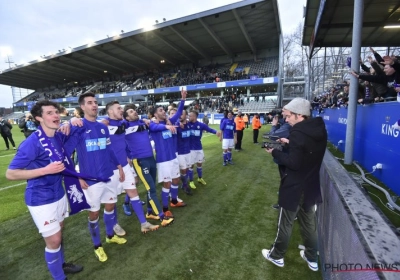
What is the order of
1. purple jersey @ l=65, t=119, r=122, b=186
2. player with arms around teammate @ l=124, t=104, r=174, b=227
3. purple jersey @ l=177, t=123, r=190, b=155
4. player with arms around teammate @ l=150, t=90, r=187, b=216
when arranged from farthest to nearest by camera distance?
1. purple jersey @ l=177, t=123, r=190, b=155
2. player with arms around teammate @ l=150, t=90, r=187, b=216
3. player with arms around teammate @ l=124, t=104, r=174, b=227
4. purple jersey @ l=65, t=119, r=122, b=186

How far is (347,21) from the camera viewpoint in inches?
345

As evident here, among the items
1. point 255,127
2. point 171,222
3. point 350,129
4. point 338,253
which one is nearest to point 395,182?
point 350,129

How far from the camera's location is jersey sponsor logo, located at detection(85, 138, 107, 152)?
3286 mm

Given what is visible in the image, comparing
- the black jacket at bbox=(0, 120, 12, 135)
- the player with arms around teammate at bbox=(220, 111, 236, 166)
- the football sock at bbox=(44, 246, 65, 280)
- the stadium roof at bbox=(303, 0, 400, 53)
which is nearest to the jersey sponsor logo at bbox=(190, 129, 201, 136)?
the player with arms around teammate at bbox=(220, 111, 236, 166)

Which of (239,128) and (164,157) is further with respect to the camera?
(239,128)

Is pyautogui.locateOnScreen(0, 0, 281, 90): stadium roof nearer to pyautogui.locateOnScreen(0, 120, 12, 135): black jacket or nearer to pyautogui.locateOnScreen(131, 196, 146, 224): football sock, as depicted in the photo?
pyautogui.locateOnScreen(0, 120, 12, 135): black jacket

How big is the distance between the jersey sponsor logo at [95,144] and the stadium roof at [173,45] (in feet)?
81.3

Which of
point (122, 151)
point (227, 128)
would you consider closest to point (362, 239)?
point (122, 151)

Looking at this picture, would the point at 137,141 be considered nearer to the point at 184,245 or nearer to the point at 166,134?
the point at 166,134

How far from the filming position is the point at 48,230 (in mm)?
2525

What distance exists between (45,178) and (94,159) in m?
0.80

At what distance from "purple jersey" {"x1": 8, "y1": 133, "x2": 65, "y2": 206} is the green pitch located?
1.25m

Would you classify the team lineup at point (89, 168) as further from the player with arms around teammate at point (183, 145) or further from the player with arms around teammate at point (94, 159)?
the player with arms around teammate at point (183, 145)

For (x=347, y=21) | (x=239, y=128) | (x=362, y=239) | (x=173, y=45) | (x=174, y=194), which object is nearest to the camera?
(x=362, y=239)
